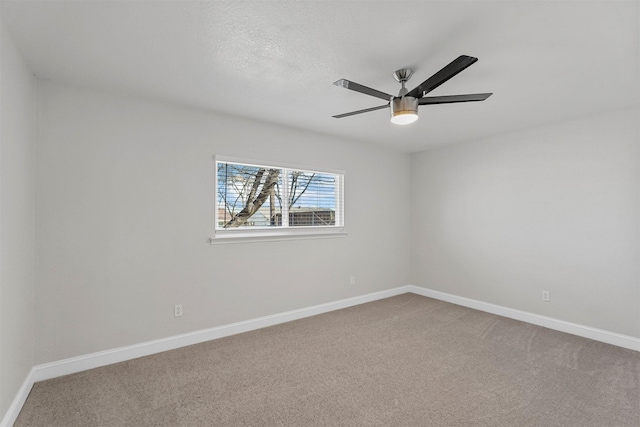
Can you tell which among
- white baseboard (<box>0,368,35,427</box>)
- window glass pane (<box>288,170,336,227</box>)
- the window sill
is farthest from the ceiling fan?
white baseboard (<box>0,368,35,427</box>)

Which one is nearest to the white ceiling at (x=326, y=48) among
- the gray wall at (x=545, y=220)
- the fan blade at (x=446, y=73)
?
the fan blade at (x=446, y=73)

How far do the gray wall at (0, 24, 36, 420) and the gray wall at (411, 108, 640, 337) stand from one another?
15.5ft

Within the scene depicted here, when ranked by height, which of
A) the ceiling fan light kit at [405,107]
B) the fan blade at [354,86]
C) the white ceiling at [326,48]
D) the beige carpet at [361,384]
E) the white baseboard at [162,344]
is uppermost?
the white ceiling at [326,48]

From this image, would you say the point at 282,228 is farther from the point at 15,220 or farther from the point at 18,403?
the point at 18,403

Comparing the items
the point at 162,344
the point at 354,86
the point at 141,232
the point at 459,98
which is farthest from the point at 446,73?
the point at 162,344

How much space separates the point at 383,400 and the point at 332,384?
40 cm

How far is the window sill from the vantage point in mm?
3252

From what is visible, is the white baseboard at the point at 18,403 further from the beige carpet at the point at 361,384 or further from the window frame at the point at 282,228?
the window frame at the point at 282,228

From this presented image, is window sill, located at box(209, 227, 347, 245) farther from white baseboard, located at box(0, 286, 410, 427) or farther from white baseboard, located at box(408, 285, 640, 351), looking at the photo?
white baseboard, located at box(408, 285, 640, 351)

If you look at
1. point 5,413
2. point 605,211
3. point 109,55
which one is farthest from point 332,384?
point 605,211

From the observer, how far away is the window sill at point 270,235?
325cm

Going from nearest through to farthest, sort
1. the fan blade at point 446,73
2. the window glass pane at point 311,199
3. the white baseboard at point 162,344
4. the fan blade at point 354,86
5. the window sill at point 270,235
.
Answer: the fan blade at point 446,73
the fan blade at point 354,86
the white baseboard at point 162,344
the window sill at point 270,235
the window glass pane at point 311,199

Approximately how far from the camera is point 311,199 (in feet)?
13.4

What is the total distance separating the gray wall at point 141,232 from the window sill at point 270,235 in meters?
0.07
